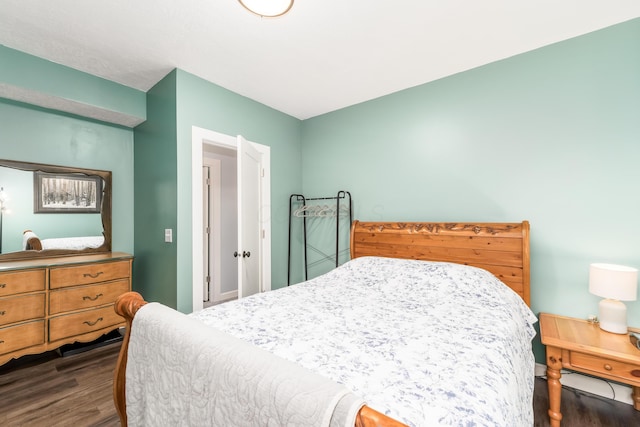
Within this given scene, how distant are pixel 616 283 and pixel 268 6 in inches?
103

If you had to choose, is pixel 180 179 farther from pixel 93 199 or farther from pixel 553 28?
pixel 553 28

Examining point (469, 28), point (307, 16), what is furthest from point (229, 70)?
point (469, 28)

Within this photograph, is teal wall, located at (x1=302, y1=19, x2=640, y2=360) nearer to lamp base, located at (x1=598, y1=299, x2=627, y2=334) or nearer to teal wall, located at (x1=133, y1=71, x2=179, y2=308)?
lamp base, located at (x1=598, y1=299, x2=627, y2=334)

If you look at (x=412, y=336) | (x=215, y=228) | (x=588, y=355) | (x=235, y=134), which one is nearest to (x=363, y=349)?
(x=412, y=336)

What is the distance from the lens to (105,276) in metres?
2.67

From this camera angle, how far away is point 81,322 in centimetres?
252

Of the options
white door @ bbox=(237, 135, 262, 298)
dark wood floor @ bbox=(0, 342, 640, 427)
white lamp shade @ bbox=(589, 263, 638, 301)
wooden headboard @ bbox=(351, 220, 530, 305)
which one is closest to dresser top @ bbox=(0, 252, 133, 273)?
dark wood floor @ bbox=(0, 342, 640, 427)

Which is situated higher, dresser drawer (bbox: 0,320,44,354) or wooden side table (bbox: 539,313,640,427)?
wooden side table (bbox: 539,313,640,427)

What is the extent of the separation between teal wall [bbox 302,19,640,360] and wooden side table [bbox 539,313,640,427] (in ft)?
1.01

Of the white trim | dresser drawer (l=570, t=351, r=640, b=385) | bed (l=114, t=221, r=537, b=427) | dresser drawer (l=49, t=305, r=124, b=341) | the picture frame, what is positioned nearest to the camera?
bed (l=114, t=221, r=537, b=427)

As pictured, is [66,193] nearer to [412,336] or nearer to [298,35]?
[298,35]

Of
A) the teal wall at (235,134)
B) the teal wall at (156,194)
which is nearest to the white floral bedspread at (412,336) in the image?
→ the teal wall at (235,134)

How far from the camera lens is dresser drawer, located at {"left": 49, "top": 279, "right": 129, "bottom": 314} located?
2393mm

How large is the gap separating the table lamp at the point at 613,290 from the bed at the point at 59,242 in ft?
14.1
